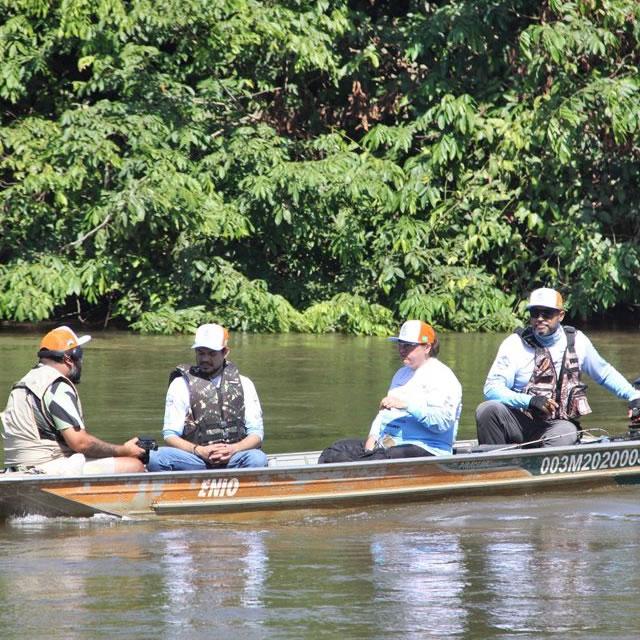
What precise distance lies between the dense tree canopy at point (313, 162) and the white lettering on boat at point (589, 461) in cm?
967

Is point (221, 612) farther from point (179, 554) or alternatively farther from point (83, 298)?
point (83, 298)

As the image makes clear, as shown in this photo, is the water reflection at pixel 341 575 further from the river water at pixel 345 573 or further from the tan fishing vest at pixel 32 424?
the tan fishing vest at pixel 32 424

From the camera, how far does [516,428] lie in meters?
10.6

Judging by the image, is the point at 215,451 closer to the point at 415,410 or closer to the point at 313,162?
Result: the point at 415,410

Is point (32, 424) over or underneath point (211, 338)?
underneath

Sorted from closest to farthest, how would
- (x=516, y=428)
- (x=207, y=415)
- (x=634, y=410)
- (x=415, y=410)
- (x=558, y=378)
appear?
(x=207, y=415)
(x=415, y=410)
(x=558, y=378)
(x=516, y=428)
(x=634, y=410)

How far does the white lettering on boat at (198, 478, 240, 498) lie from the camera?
9383 millimetres

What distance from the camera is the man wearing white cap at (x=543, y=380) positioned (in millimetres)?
10414

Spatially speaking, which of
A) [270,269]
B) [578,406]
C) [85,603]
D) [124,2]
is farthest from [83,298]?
[85,603]

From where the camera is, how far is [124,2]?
20.5 m

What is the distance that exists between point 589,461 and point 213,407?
282 cm

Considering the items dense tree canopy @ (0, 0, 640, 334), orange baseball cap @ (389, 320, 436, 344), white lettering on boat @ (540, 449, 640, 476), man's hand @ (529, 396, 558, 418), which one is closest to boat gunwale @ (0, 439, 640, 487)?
white lettering on boat @ (540, 449, 640, 476)

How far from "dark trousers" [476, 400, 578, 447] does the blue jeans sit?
184cm

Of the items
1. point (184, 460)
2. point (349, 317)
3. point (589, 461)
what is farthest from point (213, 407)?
point (349, 317)
